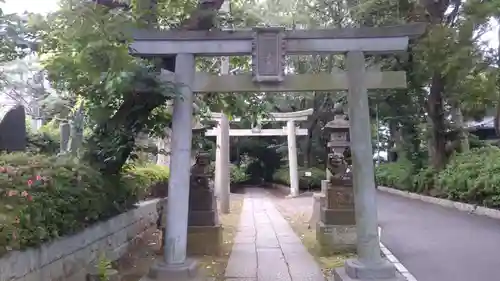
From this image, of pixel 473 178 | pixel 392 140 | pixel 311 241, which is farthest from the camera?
pixel 392 140

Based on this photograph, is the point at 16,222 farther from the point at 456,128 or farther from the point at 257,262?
the point at 456,128

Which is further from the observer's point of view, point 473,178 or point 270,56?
point 473,178

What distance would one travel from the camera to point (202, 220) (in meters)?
8.66

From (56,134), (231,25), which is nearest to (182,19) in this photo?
(231,25)

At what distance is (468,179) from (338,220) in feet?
23.6

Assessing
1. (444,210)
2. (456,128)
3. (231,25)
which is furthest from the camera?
(456,128)

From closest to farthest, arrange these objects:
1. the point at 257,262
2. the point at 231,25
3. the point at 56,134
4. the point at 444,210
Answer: the point at 257,262 < the point at 231,25 < the point at 56,134 < the point at 444,210

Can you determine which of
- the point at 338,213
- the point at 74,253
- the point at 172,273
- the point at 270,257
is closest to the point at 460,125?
the point at 338,213

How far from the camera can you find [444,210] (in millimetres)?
14422

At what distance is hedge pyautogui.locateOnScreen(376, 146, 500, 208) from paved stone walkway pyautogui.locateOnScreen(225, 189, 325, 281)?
5534 millimetres

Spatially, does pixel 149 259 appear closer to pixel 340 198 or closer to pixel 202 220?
pixel 202 220

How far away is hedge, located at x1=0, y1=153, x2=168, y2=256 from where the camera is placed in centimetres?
420

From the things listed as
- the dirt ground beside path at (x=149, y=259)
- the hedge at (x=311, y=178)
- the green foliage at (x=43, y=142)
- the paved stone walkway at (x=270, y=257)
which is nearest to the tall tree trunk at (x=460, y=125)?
the paved stone walkway at (x=270, y=257)

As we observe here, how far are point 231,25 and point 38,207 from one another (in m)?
5.53
